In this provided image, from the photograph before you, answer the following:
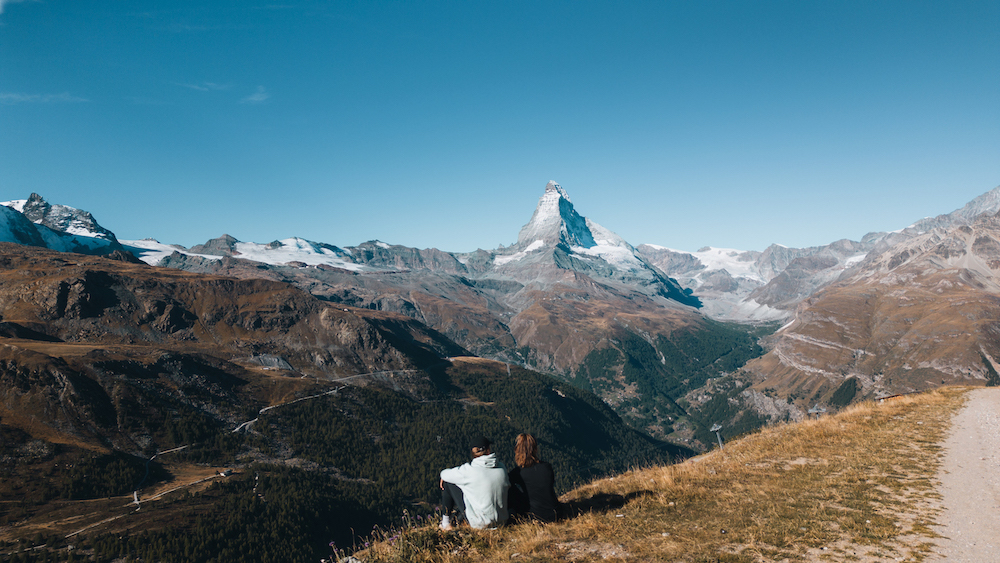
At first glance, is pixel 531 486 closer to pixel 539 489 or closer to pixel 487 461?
pixel 539 489

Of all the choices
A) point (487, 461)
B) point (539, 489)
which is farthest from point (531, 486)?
point (487, 461)

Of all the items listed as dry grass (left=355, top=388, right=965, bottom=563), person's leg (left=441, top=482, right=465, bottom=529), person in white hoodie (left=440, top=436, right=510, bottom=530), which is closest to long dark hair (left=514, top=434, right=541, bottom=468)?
person in white hoodie (left=440, top=436, right=510, bottom=530)

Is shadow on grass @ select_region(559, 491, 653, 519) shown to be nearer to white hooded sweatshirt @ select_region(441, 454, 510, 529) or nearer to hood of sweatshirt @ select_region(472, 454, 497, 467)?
white hooded sweatshirt @ select_region(441, 454, 510, 529)

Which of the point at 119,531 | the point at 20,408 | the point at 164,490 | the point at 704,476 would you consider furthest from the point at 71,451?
the point at 704,476

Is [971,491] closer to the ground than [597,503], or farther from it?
farther from it

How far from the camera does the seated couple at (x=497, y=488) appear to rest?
14227 millimetres

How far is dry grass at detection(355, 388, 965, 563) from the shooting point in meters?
12.3

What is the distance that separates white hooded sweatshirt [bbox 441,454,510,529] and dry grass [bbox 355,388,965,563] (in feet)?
1.57

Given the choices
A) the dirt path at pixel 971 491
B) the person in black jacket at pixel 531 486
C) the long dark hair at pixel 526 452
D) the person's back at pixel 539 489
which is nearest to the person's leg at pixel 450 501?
the person in black jacket at pixel 531 486

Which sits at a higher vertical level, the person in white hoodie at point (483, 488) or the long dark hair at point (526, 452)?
the long dark hair at point (526, 452)

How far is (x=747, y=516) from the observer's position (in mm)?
14281

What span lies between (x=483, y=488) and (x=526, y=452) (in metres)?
1.70

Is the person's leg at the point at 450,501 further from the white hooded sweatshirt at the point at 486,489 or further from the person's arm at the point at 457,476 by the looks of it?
the white hooded sweatshirt at the point at 486,489

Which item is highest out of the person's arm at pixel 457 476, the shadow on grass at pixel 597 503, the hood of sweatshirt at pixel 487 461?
→ the hood of sweatshirt at pixel 487 461
